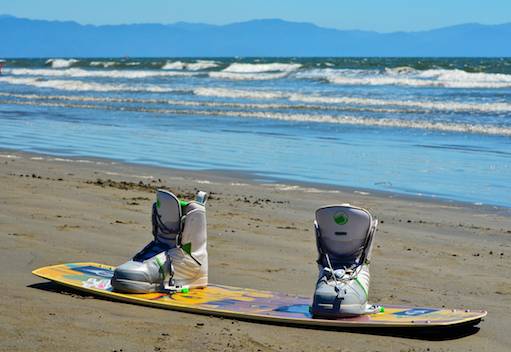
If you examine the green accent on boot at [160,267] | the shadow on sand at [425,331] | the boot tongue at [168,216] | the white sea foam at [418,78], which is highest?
the white sea foam at [418,78]

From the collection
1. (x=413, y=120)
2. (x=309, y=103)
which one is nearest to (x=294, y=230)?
(x=413, y=120)

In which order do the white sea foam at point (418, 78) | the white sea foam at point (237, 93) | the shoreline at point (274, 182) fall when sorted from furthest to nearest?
the white sea foam at point (418, 78) → the white sea foam at point (237, 93) → the shoreline at point (274, 182)

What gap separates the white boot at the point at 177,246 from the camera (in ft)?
20.0

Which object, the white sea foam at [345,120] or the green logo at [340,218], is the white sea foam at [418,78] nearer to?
the white sea foam at [345,120]

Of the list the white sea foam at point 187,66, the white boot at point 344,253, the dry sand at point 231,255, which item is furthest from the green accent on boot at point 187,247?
the white sea foam at point 187,66

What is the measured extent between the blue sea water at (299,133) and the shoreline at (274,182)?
0.69 feet

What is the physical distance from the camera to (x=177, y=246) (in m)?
6.18

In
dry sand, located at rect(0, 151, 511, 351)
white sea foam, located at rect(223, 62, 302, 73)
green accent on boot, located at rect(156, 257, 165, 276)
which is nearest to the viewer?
dry sand, located at rect(0, 151, 511, 351)

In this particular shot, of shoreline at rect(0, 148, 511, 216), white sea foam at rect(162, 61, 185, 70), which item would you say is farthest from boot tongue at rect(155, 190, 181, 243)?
white sea foam at rect(162, 61, 185, 70)

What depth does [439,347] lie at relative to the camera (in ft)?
16.5

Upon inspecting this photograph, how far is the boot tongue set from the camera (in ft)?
20.2

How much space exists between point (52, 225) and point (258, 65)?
217 feet

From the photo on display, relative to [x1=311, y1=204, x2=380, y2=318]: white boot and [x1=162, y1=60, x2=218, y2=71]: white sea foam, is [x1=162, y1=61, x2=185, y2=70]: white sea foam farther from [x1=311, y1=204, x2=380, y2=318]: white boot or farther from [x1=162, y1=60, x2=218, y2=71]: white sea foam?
[x1=311, y1=204, x2=380, y2=318]: white boot

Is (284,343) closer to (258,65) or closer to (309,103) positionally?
(309,103)
